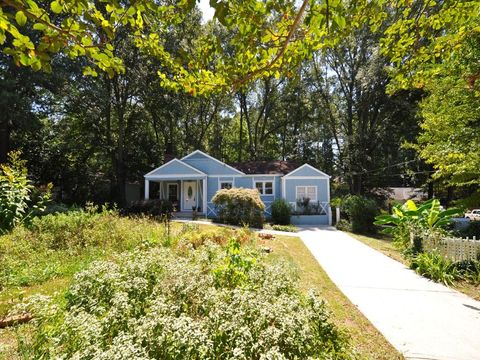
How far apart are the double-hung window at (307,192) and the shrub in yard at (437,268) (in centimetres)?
1352

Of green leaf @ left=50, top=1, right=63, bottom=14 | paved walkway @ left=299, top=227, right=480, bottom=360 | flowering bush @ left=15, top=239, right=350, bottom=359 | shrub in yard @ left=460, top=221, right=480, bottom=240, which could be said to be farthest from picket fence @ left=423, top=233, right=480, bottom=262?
green leaf @ left=50, top=1, right=63, bottom=14

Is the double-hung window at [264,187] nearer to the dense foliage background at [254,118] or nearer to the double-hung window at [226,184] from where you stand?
the double-hung window at [226,184]

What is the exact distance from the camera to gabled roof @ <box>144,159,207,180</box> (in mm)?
21938

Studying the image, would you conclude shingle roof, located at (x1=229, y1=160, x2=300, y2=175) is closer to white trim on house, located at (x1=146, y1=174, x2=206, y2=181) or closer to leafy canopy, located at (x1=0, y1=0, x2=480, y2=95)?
white trim on house, located at (x1=146, y1=174, x2=206, y2=181)

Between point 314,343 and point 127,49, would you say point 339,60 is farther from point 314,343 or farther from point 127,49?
point 314,343

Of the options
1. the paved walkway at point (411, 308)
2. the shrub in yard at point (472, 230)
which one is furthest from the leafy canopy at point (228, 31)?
the shrub in yard at point (472, 230)

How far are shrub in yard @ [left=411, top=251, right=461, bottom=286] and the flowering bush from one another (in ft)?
17.3

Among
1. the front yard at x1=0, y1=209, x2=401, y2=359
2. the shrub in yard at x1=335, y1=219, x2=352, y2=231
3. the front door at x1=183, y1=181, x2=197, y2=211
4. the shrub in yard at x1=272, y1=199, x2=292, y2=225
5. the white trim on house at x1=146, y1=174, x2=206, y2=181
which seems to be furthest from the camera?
the front door at x1=183, y1=181, x2=197, y2=211

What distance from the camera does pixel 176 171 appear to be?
22156 mm

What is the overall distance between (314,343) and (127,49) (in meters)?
27.3

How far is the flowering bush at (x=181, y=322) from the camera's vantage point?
2.32m

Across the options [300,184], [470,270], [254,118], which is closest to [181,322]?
[470,270]

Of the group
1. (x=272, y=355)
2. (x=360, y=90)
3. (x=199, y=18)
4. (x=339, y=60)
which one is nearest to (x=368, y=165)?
(x=360, y=90)

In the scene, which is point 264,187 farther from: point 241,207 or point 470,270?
point 470,270
